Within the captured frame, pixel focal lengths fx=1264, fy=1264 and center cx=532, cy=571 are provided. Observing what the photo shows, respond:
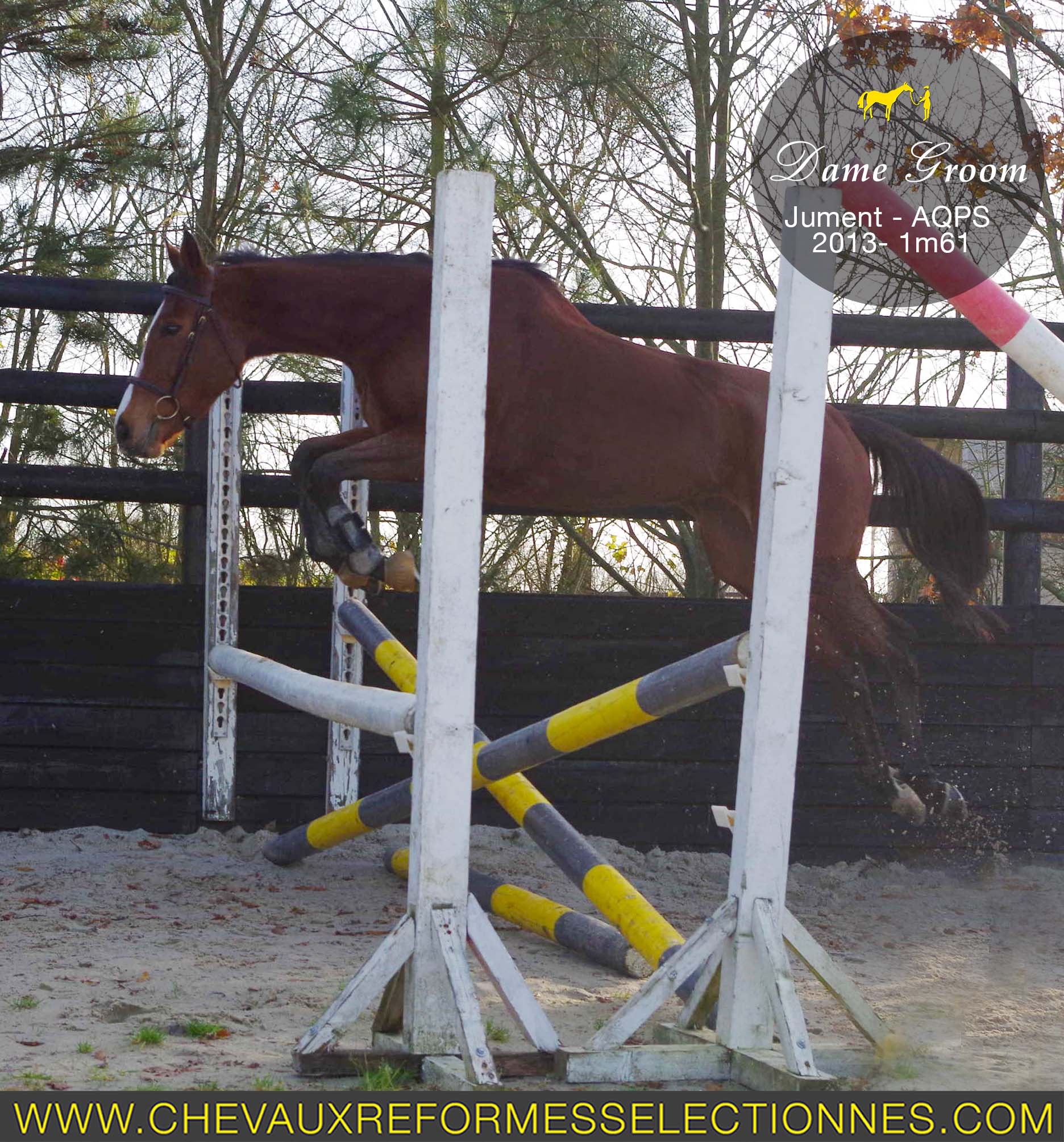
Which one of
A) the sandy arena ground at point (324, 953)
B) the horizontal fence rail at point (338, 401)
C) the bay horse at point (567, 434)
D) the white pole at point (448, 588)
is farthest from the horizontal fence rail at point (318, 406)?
the white pole at point (448, 588)

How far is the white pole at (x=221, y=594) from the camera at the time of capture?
124 inches

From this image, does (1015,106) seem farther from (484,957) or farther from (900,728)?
(484,957)

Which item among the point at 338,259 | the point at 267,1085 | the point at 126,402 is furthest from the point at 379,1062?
the point at 338,259

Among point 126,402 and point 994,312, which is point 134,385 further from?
point 994,312

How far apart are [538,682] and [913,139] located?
2.16 meters

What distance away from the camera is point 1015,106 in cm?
408

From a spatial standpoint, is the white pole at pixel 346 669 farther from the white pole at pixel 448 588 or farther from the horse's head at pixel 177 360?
the white pole at pixel 448 588

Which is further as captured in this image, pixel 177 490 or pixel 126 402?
pixel 177 490

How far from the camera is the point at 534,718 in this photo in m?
3.34

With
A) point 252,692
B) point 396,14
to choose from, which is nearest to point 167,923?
point 252,692

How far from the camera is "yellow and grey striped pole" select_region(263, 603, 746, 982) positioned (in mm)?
1736

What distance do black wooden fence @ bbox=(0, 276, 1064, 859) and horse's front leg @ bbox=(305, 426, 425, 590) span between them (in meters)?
0.82

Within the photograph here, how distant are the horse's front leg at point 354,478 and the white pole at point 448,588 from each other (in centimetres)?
84

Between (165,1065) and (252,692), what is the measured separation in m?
1.75
